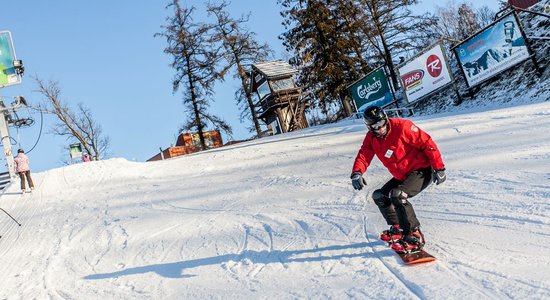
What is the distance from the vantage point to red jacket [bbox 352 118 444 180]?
188 inches

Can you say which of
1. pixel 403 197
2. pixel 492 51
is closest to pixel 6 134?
pixel 403 197

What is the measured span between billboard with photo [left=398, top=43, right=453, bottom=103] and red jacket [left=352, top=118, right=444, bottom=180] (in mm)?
13839

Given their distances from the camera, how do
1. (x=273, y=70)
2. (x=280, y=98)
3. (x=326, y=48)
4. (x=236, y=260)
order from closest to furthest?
(x=236, y=260), (x=326, y=48), (x=280, y=98), (x=273, y=70)

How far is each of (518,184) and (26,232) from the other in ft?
33.1

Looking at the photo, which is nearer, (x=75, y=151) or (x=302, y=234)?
(x=302, y=234)

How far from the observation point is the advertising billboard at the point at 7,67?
2000cm

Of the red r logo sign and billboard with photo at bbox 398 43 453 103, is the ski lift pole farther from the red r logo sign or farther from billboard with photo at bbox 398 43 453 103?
the red r logo sign

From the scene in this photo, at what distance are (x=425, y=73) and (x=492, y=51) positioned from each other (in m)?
3.22

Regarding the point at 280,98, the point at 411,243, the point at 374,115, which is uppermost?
the point at 280,98

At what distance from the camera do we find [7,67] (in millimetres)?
20062

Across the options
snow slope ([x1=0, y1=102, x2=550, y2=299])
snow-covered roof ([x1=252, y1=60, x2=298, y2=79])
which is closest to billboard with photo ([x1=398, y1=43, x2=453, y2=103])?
snow slope ([x1=0, y1=102, x2=550, y2=299])

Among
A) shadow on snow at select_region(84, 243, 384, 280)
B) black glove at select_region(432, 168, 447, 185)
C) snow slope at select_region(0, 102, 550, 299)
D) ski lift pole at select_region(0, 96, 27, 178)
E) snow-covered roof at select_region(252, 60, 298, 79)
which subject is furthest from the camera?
snow-covered roof at select_region(252, 60, 298, 79)

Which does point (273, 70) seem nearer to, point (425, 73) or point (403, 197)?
point (425, 73)

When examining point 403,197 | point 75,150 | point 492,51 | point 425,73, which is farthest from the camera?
point 75,150
